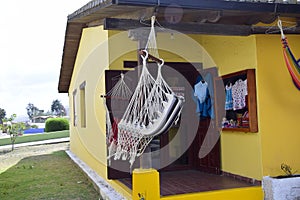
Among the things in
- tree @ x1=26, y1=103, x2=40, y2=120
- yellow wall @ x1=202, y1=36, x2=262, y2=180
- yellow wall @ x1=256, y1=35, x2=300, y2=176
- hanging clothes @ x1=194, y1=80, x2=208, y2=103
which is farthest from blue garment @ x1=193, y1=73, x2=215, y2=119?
tree @ x1=26, y1=103, x2=40, y2=120

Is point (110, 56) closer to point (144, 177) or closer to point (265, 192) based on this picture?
point (144, 177)

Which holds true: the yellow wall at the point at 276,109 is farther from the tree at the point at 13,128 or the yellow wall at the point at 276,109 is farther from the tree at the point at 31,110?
the tree at the point at 31,110

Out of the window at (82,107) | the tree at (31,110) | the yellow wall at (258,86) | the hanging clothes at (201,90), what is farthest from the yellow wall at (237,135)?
the tree at (31,110)

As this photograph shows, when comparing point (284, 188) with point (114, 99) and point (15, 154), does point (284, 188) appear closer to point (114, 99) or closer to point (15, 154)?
point (114, 99)

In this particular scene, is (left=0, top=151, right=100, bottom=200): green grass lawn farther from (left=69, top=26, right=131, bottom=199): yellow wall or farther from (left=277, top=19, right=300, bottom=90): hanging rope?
(left=277, top=19, right=300, bottom=90): hanging rope

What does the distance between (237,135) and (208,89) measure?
1005 mm

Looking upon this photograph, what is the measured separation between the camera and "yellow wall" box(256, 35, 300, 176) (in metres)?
4.54

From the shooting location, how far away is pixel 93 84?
684 centimetres

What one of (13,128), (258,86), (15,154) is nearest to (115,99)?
(258,86)

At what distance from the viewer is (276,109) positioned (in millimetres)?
4586

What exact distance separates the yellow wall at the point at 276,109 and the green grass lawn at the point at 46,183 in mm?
2870

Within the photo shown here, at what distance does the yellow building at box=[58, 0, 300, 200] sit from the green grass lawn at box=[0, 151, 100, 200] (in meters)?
0.50

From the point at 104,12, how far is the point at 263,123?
2.63m

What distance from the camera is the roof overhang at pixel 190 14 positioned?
3426 mm
